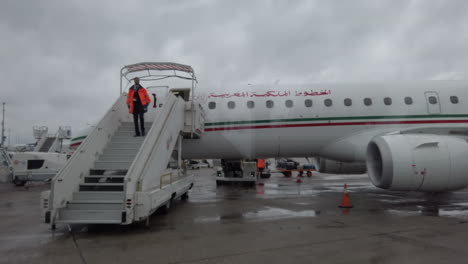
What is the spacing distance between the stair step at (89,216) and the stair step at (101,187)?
831 millimetres

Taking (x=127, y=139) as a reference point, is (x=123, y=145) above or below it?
below

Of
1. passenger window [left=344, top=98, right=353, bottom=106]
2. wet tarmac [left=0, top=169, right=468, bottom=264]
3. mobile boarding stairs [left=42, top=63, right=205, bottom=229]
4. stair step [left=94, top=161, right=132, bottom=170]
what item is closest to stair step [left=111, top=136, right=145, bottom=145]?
mobile boarding stairs [left=42, top=63, right=205, bottom=229]

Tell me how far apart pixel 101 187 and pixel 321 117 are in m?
7.26

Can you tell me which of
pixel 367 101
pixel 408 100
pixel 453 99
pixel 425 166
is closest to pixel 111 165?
pixel 425 166

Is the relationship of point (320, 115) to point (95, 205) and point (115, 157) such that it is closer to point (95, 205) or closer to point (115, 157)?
point (115, 157)

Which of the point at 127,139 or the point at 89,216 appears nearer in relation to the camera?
the point at 89,216

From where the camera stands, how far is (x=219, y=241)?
604 centimetres

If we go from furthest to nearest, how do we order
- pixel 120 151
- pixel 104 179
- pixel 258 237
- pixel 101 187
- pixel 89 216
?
1. pixel 120 151
2. pixel 104 179
3. pixel 101 187
4. pixel 89 216
5. pixel 258 237

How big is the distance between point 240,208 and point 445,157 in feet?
18.6

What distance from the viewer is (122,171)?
821cm

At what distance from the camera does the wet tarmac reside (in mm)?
5125

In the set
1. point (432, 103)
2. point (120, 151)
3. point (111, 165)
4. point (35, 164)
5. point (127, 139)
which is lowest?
point (35, 164)

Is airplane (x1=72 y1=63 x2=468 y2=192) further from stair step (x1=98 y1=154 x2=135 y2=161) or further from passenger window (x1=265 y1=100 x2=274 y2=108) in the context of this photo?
stair step (x1=98 y1=154 x2=135 y2=161)

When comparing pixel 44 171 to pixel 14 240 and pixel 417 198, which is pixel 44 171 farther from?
pixel 417 198
